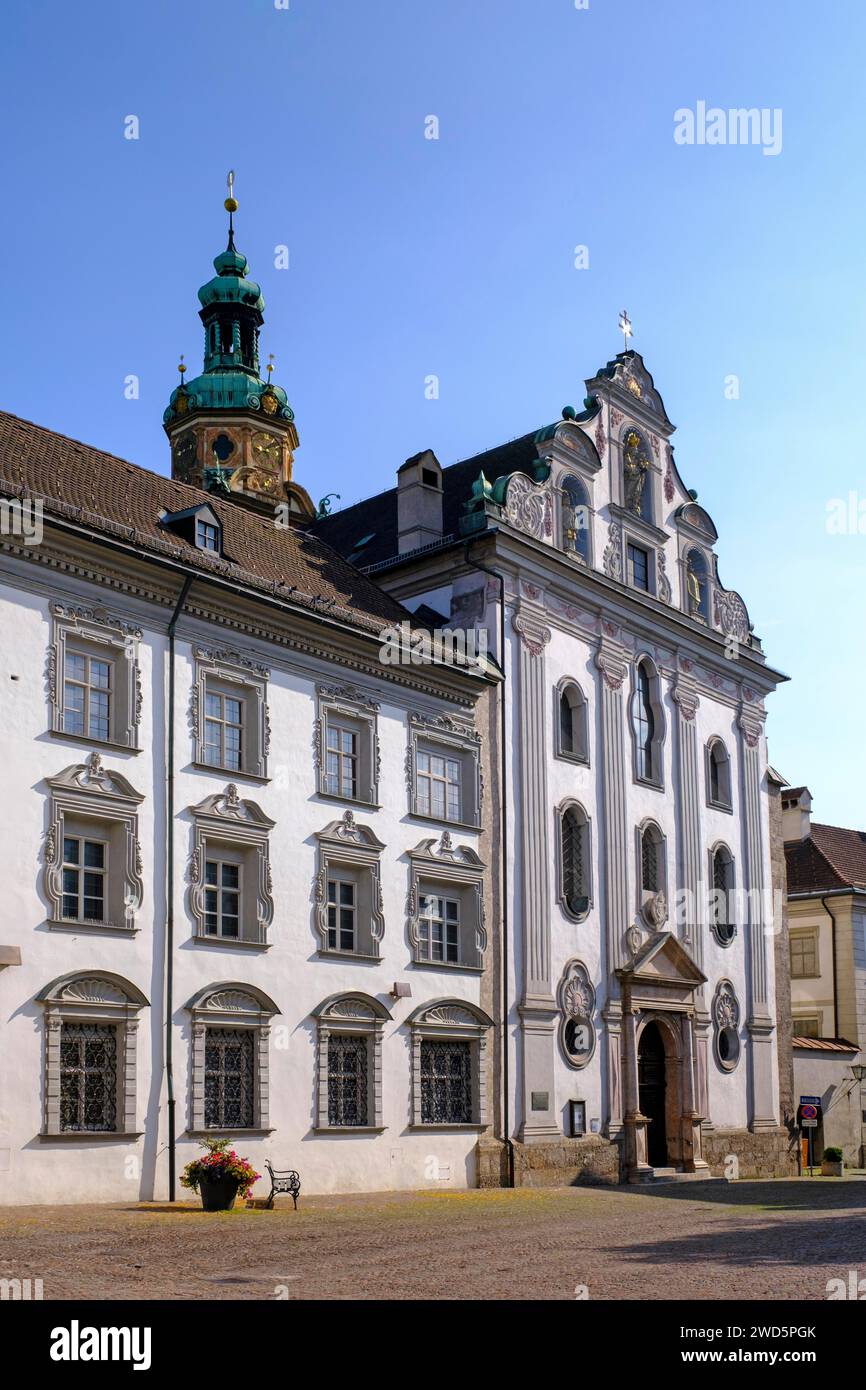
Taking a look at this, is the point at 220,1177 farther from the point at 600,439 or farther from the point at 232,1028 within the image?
the point at 600,439

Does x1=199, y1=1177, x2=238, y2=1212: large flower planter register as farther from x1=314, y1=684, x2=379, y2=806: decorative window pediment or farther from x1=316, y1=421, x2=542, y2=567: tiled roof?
x1=316, y1=421, x2=542, y2=567: tiled roof

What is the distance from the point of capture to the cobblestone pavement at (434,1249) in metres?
14.8

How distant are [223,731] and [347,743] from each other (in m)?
3.67

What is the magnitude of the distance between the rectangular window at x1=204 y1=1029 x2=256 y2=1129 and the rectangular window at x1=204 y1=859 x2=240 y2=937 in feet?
6.26

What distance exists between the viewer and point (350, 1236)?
20906 mm

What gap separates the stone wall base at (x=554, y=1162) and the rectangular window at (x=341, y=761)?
8.54m

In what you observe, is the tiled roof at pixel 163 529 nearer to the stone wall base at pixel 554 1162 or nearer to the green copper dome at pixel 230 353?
the stone wall base at pixel 554 1162

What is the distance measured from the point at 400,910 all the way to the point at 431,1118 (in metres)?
4.50

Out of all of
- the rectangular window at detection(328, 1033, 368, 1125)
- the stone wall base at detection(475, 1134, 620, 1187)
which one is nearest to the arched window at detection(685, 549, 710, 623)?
the stone wall base at detection(475, 1134, 620, 1187)

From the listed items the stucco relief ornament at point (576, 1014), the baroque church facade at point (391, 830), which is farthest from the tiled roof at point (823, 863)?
the stucco relief ornament at point (576, 1014)

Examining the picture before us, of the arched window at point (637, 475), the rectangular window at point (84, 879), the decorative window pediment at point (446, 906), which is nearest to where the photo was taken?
the rectangular window at point (84, 879)

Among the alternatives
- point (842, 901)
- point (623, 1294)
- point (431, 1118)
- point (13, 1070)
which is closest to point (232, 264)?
point (842, 901)

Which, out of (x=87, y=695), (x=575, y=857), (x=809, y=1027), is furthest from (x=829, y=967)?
(x=87, y=695)

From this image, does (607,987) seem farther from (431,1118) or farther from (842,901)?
(842,901)
